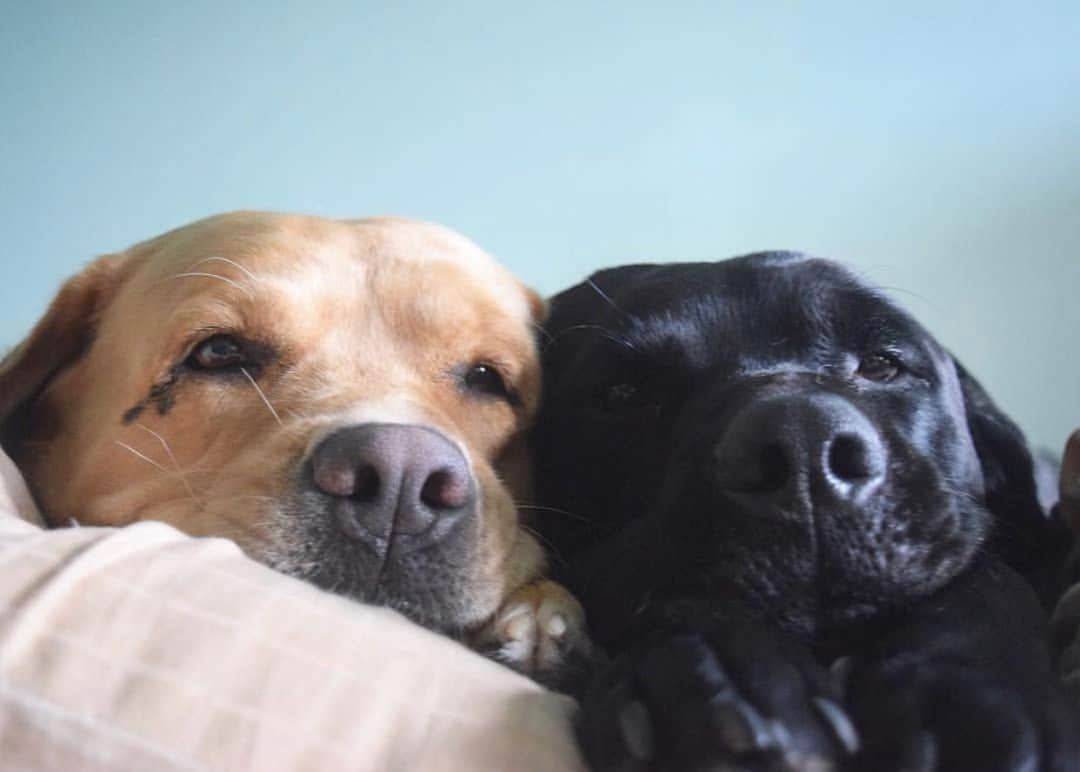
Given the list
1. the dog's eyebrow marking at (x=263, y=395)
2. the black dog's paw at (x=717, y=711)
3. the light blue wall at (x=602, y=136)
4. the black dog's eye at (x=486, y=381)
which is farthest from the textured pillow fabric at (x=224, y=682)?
the light blue wall at (x=602, y=136)

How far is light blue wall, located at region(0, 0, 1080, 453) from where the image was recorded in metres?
3.17

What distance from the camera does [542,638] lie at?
3.66 feet

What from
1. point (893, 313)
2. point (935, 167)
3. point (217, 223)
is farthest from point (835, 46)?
point (217, 223)

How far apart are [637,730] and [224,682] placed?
1.04ft

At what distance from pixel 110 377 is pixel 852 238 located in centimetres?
253

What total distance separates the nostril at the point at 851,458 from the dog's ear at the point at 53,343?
1.28 meters

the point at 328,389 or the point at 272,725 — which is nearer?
the point at 272,725

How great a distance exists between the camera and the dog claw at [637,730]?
70 centimetres

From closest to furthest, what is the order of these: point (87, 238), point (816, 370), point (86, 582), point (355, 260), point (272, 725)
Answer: point (272, 725) < point (86, 582) < point (816, 370) < point (355, 260) < point (87, 238)

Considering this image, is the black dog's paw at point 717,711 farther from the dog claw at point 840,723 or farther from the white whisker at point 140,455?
the white whisker at point 140,455

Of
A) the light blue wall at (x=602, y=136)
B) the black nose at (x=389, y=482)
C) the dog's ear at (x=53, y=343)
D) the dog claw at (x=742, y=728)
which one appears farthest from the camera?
the light blue wall at (x=602, y=136)

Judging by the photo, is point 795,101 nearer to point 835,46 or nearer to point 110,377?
point 835,46

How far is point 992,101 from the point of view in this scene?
3.16 m

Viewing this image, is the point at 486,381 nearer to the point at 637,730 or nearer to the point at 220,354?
the point at 220,354
